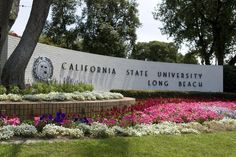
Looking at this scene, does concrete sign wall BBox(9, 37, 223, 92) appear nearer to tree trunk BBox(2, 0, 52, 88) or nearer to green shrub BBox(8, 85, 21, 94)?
tree trunk BBox(2, 0, 52, 88)

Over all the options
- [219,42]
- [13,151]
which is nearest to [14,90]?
[13,151]

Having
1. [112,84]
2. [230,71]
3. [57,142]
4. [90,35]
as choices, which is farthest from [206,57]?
[57,142]

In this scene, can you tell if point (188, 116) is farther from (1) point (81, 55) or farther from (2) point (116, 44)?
(2) point (116, 44)

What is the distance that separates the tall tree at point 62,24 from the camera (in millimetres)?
46938

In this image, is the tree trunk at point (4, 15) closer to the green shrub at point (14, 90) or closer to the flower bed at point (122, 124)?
the green shrub at point (14, 90)

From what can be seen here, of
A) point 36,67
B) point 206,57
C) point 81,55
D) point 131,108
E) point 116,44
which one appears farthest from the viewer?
point 116,44

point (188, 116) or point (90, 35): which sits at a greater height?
point (90, 35)

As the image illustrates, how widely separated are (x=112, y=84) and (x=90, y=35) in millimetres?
23897

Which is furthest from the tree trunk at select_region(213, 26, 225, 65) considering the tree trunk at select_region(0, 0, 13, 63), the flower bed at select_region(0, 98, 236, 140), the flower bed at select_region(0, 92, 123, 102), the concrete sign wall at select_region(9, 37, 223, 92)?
the tree trunk at select_region(0, 0, 13, 63)

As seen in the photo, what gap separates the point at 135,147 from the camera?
289 inches

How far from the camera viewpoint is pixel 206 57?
37438 millimetres

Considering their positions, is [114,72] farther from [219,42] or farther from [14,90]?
[219,42]

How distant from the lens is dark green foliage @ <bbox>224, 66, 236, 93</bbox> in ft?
93.1

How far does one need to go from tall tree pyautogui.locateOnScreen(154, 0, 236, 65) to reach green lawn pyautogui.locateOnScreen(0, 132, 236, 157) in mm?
27491
